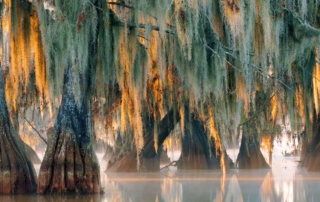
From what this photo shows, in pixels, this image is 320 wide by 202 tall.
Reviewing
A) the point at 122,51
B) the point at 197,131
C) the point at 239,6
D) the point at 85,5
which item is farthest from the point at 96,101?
the point at 197,131

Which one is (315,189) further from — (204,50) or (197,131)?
(197,131)

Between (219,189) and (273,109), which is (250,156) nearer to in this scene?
(273,109)

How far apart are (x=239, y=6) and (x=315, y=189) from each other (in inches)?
154

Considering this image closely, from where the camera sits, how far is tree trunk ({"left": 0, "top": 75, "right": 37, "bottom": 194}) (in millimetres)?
11391

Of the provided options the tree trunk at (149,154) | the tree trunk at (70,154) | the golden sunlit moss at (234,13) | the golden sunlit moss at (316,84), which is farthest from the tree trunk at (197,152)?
the golden sunlit moss at (234,13)

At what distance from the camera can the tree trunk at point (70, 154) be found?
37.0ft

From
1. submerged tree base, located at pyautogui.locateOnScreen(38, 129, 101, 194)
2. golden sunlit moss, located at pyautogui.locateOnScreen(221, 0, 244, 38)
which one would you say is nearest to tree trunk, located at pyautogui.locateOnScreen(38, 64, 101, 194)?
submerged tree base, located at pyautogui.locateOnScreen(38, 129, 101, 194)

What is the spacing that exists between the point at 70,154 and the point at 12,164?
3.13ft

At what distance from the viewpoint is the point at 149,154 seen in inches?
770

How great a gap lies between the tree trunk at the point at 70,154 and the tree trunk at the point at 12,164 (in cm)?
39

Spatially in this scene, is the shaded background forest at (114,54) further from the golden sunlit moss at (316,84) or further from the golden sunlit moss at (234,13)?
the golden sunlit moss at (316,84)

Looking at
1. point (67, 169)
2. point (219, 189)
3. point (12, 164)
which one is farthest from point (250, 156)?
point (12, 164)

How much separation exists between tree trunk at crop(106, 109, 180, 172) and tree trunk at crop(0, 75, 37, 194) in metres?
7.43

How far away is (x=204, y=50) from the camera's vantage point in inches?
447
